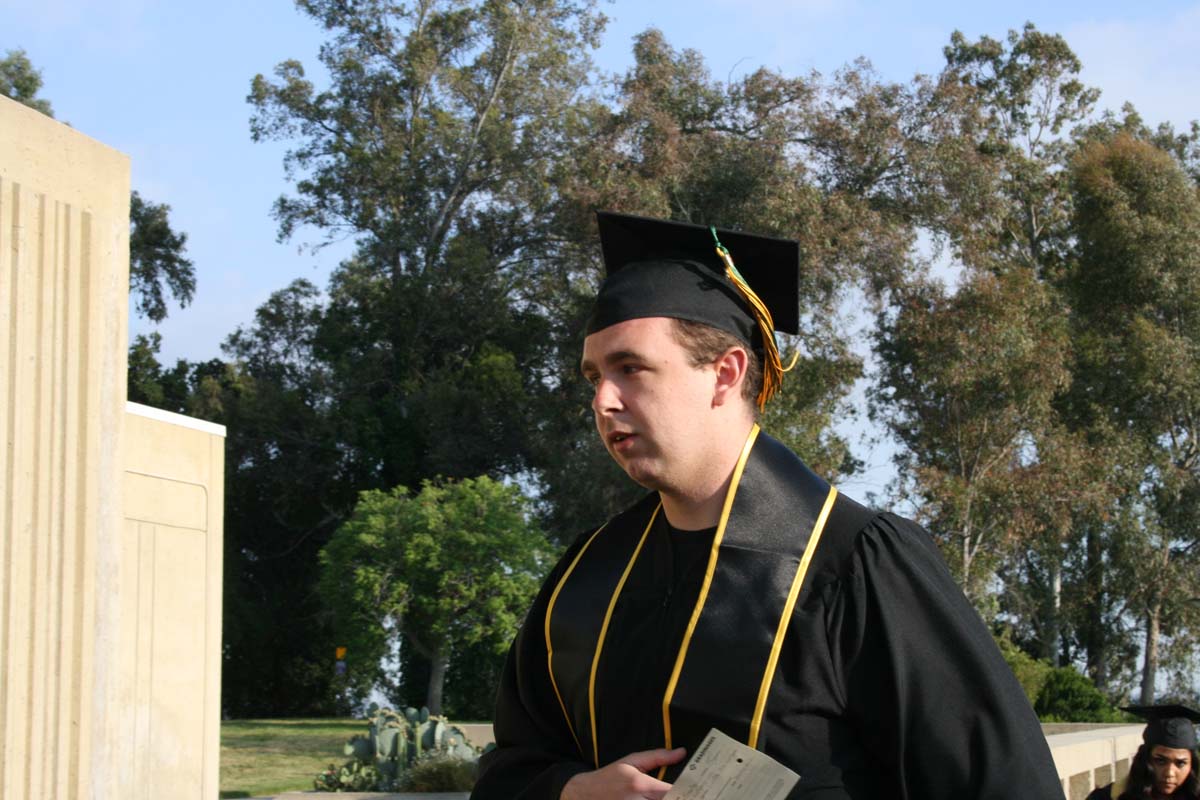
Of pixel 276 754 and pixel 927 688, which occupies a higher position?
pixel 927 688

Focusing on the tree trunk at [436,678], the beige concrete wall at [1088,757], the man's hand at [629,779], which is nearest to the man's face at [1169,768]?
the beige concrete wall at [1088,757]

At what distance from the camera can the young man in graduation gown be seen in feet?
6.31

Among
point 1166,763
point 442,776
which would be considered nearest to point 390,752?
point 442,776

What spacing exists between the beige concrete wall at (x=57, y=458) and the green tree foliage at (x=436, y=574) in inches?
605

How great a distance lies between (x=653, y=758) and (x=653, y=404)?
20.8 inches

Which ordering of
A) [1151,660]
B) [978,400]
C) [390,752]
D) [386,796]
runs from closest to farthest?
[386,796] → [390,752] → [978,400] → [1151,660]

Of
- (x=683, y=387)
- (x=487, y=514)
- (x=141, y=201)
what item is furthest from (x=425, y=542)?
(x=683, y=387)

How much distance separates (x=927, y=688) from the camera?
1.91 meters

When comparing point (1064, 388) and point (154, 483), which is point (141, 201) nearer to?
point (1064, 388)

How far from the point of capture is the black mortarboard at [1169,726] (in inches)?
273

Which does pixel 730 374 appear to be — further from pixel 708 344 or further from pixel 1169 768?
pixel 1169 768

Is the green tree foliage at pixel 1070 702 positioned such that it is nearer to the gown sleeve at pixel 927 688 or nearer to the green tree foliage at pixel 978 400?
the green tree foliage at pixel 978 400

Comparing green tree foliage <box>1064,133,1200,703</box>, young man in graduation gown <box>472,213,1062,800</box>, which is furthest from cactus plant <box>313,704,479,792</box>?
green tree foliage <box>1064,133,1200,703</box>

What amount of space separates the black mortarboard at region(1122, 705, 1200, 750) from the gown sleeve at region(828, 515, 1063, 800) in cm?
538
